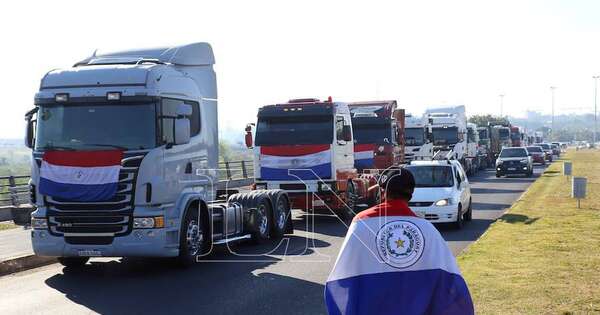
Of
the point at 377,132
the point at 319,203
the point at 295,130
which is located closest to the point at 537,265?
the point at 319,203

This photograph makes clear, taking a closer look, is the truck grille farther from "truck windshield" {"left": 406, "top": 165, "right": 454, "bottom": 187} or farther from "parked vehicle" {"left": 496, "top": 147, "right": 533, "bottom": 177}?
"parked vehicle" {"left": 496, "top": 147, "right": 533, "bottom": 177}

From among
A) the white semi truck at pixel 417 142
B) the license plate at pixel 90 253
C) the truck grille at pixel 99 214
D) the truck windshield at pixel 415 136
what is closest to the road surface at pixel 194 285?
the license plate at pixel 90 253

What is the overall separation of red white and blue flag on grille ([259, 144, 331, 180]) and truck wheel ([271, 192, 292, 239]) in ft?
9.72

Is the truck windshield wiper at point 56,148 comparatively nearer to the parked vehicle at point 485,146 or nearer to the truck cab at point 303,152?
the truck cab at point 303,152

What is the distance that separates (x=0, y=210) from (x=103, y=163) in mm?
14611

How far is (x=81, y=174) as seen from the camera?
1180 centimetres

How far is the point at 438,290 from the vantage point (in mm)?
4234

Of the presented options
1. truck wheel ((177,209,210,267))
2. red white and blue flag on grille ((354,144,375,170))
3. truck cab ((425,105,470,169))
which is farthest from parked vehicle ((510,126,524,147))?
truck wheel ((177,209,210,267))

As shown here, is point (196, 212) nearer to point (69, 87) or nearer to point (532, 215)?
point (69, 87)

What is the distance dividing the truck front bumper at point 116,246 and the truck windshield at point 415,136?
82.5ft

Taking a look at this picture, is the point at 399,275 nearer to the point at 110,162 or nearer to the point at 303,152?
the point at 110,162

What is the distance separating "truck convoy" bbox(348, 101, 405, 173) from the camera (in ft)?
92.5

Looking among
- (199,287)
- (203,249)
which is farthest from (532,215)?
(199,287)

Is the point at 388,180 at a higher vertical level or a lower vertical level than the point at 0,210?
higher
